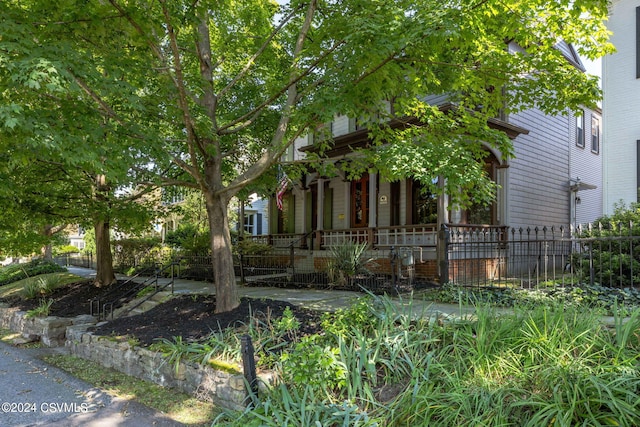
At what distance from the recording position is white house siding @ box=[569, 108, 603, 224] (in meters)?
16.0

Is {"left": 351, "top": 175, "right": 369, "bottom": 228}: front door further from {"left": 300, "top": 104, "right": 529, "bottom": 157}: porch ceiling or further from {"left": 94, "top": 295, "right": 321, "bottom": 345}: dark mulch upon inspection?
{"left": 94, "top": 295, "right": 321, "bottom": 345}: dark mulch

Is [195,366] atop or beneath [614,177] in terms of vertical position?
beneath

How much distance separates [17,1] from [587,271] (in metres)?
10.6

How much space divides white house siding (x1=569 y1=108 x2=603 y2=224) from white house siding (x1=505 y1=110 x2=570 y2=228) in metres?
0.52

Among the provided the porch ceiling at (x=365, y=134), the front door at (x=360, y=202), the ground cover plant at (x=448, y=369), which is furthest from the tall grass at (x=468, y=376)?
the front door at (x=360, y=202)

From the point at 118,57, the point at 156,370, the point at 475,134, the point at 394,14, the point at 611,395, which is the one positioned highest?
the point at 394,14

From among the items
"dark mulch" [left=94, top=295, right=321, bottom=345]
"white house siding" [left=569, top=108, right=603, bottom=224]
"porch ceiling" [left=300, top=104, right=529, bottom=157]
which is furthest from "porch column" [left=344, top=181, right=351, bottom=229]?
"white house siding" [left=569, top=108, right=603, bottom=224]

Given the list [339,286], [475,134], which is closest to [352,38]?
[475,134]

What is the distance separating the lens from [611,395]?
2.99m

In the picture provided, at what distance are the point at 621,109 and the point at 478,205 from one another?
4.23 m

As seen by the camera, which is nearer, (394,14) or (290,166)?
(394,14)

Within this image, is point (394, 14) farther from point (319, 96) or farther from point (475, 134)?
point (475, 134)

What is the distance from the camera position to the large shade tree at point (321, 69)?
203 inches

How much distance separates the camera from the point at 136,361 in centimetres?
585
